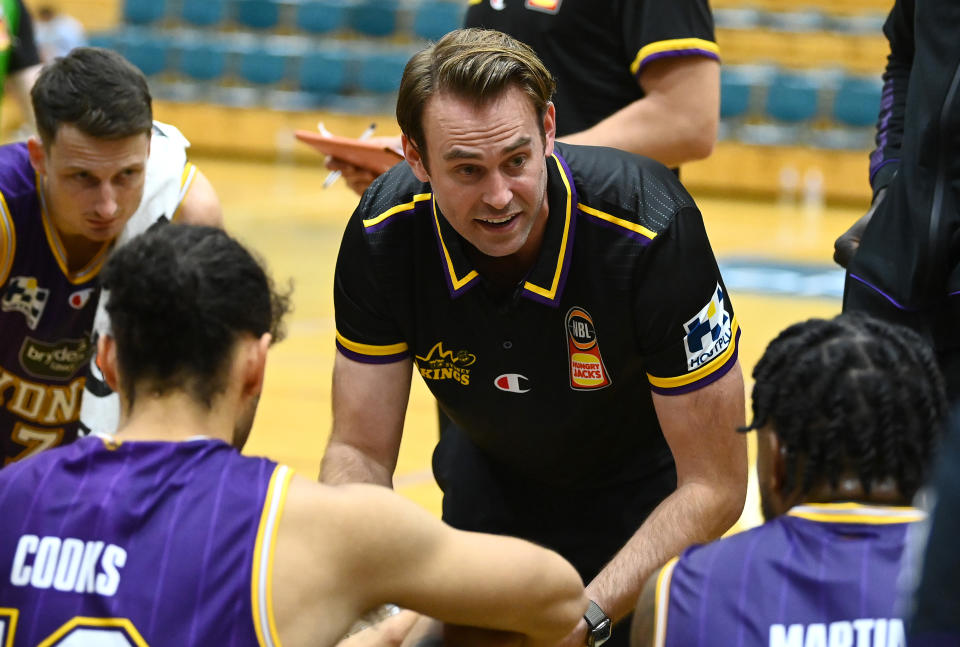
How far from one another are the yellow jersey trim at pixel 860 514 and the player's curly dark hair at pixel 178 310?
2.97 feet

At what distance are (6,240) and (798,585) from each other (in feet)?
7.77

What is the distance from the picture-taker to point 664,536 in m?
2.78

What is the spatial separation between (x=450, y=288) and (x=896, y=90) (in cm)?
114

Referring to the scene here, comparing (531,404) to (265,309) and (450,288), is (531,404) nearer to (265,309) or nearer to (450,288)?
(450,288)

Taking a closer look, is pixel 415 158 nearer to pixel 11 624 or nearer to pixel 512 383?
pixel 512 383

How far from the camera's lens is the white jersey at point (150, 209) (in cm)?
327

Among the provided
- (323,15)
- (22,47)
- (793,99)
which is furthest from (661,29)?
(323,15)

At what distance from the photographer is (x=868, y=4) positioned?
16422 millimetres

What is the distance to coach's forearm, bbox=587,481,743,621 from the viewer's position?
2.70 meters

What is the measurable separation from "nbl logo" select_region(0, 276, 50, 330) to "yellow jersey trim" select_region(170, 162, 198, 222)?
15.8 inches

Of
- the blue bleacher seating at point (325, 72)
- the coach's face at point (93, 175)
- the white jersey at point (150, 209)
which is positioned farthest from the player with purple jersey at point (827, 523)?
the blue bleacher seating at point (325, 72)

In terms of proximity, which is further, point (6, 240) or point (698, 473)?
point (6, 240)

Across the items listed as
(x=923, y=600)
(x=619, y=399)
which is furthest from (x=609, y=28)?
(x=923, y=600)

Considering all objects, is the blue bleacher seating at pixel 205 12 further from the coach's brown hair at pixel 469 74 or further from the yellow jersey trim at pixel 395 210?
the coach's brown hair at pixel 469 74
